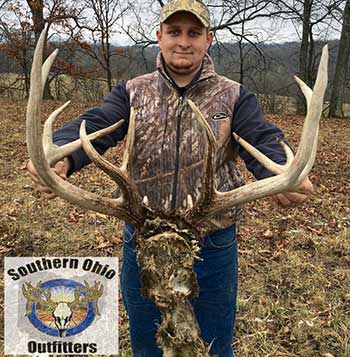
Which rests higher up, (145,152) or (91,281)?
(145,152)

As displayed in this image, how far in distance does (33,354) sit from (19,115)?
13.3 m

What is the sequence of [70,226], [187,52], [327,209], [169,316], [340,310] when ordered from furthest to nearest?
[327,209], [70,226], [340,310], [187,52], [169,316]

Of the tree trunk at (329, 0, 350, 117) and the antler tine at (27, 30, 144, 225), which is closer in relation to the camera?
the antler tine at (27, 30, 144, 225)

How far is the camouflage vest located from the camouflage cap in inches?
9.3

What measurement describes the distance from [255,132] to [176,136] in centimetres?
46

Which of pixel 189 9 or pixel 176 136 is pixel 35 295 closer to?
pixel 176 136

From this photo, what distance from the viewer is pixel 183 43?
2.83m

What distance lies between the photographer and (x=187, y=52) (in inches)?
111

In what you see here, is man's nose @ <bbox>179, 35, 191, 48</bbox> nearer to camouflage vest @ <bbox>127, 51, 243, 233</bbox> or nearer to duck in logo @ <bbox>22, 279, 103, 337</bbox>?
camouflage vest @ <bbox>127, 51, 243, 233</bbox>

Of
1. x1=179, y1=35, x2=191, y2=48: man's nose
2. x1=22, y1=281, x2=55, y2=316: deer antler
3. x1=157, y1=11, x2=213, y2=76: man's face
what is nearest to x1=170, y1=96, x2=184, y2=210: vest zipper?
x1=157, y1=11, x2=213, y2=76: man's face

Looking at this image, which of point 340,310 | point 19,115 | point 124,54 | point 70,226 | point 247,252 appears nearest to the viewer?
point 340,310

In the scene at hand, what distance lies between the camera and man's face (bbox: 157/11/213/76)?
2826 millimetres

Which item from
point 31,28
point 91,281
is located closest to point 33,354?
point 91,281

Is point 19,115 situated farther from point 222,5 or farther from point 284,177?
point 284,177
